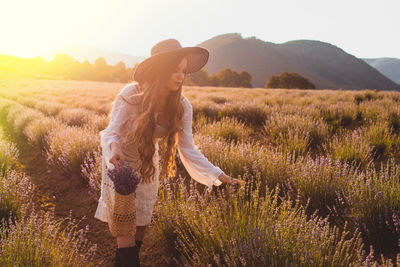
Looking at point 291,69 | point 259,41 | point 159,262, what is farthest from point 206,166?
point 259,41

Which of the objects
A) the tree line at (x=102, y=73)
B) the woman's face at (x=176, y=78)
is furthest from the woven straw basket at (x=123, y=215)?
the tree line at (x=102, y=73)

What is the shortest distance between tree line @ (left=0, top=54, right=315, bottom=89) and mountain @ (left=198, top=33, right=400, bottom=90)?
47.1 metres

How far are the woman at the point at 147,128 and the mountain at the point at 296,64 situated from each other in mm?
97936

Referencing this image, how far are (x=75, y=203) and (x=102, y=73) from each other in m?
65.8

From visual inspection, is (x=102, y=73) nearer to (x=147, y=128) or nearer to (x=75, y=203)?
(x=75, y=203)

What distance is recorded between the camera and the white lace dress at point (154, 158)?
185 centimetres

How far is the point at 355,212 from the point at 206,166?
4.59ft

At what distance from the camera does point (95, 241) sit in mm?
2590

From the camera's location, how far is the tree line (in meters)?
47.9

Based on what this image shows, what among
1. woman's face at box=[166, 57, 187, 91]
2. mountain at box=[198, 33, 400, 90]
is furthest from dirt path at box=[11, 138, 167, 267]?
mountain at box=[198, 33, 400, 90]

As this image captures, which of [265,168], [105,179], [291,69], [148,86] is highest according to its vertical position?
[291,69]

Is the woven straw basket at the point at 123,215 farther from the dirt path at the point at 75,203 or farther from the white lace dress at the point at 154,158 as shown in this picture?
the dirt path at the point at 75,203

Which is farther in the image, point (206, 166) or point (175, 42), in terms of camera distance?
point (206, 166)

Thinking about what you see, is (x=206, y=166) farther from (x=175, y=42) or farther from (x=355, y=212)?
(x=355, y=212)
